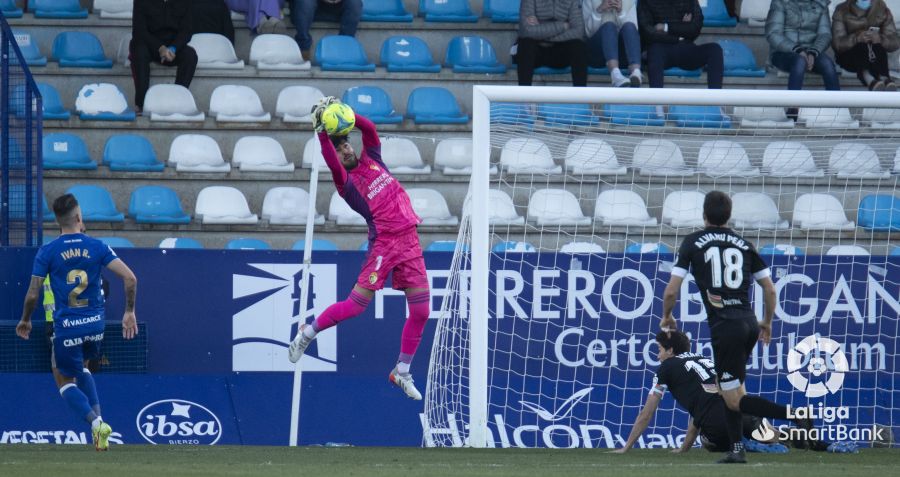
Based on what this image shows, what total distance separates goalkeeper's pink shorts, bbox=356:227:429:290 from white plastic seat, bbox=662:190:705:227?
3.44 m

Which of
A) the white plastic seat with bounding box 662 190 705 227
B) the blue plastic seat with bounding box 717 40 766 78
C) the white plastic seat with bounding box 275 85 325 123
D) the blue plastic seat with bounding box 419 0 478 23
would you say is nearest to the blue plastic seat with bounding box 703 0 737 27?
the blue plastic seat with bounding box 717 40 766 78

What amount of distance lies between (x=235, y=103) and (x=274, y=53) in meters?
0.86

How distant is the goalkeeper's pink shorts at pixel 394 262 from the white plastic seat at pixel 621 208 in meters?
3.20

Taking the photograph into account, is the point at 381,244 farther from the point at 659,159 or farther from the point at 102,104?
the point at 102,104

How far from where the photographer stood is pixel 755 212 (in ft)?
40.1

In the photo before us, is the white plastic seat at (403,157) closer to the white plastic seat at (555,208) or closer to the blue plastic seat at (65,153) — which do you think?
the white plastic seat at (555,208)

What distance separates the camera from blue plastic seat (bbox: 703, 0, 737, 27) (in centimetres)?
1537

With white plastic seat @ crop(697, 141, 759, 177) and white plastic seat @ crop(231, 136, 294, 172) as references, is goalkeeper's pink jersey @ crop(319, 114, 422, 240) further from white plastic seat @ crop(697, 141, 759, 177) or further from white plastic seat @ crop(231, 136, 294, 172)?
white plastic seat @ crop(231, 136, 294, 172)

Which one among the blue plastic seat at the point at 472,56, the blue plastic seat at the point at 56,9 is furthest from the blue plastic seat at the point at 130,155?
the blue plastic seat at the point at 472,56

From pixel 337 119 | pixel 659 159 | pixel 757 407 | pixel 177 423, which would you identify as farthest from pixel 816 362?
pixel 177 423

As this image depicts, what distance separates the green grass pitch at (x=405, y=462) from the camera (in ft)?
23.1

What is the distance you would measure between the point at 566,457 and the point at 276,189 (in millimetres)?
5612

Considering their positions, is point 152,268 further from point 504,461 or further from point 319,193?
point 504,461

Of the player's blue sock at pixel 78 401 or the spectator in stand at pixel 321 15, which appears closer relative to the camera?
the player's blue sock at pixel 78 401
